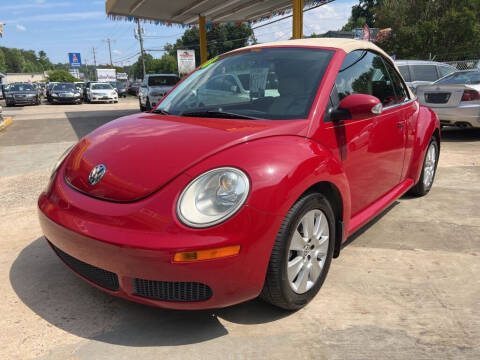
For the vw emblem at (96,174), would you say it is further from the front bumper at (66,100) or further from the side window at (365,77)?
the front bumper at (66,100)

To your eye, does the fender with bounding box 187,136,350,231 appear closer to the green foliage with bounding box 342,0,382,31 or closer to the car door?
the car door

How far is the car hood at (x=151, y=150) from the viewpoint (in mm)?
2137

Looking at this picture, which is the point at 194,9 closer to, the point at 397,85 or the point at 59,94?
the point at 397,85

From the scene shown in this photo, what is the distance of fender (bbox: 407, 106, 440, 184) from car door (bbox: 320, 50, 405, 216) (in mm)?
398

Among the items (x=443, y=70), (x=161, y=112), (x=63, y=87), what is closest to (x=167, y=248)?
(x=161, y=112)

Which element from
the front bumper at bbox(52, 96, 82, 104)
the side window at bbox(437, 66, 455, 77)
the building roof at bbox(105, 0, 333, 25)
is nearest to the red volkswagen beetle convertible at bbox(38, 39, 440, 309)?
the side window at bbox(437, 66, 455, 77)

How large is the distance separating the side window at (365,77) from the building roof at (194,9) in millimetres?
9223

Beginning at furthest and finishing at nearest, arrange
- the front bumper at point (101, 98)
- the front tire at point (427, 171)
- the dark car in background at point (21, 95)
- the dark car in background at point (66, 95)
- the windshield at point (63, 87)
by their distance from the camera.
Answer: the front bumper at point (101, 98) < the windshield at point (63, 87) < the dark car in background at point (66, 95) < the dark car in background at point (21, 95) < the front tire at point (427, 171)

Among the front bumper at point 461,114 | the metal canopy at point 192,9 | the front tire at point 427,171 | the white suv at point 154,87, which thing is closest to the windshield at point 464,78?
the front bumper at point 461,114

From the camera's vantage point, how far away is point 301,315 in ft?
7.86

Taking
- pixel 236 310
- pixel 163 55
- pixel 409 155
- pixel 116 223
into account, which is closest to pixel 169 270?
pixel 116 223

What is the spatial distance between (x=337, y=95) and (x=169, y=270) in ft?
5.47

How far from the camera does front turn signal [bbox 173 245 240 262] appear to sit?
6.17 ft

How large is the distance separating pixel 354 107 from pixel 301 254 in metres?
1.01
